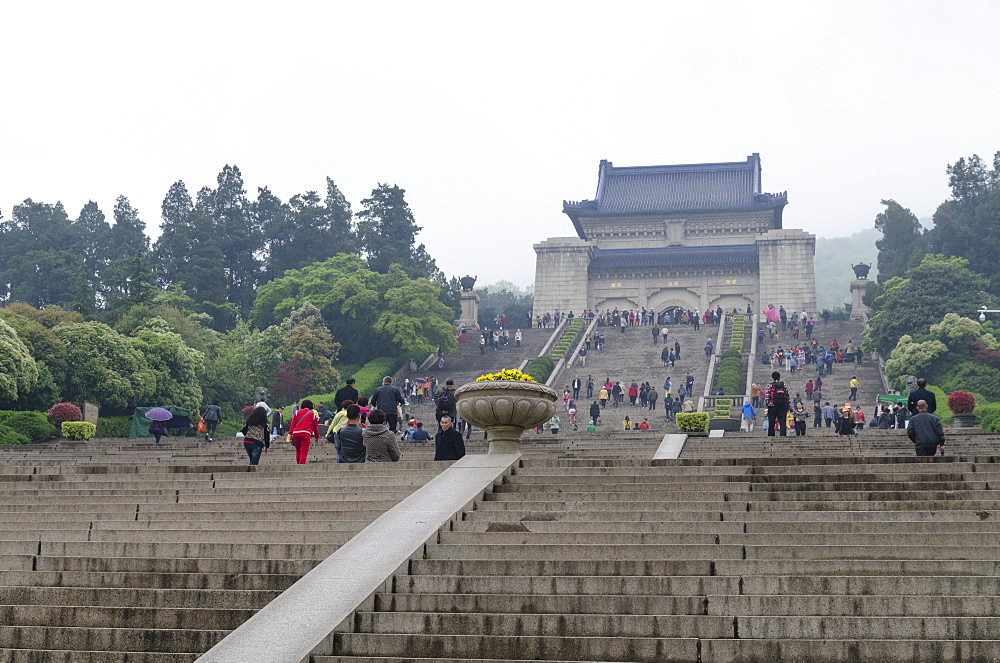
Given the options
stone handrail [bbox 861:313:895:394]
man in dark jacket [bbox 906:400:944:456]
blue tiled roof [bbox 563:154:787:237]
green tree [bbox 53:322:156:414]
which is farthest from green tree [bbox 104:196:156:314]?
man in dark jacket [bbox 906:400:944:456]

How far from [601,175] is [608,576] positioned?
65062mm

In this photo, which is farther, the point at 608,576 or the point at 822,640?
the point at 608,576

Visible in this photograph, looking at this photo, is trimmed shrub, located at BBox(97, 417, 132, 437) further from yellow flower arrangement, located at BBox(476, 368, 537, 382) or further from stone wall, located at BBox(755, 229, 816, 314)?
stone wall, located at BBox(755, 229, 816, 314)

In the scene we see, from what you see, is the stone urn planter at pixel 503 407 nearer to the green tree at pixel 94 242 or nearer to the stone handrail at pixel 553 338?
the stone handrail at pixel 553 338

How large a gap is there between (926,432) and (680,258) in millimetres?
50504

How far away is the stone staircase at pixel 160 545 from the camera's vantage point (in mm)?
7766

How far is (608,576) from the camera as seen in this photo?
8336mm

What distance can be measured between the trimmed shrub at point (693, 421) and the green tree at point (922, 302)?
2075cm

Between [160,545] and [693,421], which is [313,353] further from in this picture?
[160,545]

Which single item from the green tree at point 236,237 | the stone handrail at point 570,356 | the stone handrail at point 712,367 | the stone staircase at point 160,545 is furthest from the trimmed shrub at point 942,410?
the green tree at point 236,237

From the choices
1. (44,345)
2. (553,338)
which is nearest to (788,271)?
(553,338)

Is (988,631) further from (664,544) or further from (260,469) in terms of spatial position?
(260,469)

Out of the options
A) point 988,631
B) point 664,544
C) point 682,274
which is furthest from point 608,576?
point 682,274

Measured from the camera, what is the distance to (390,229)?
62281mm
